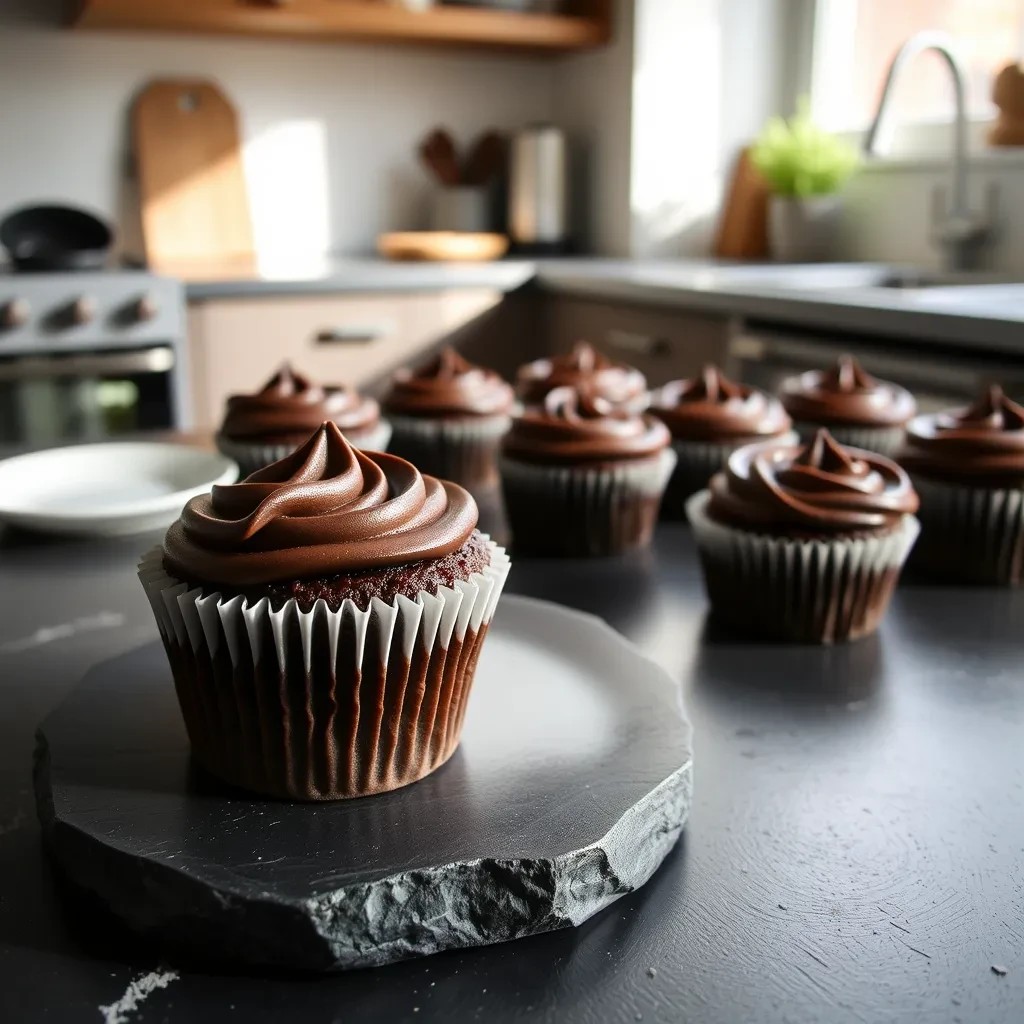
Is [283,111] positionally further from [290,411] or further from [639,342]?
[290,411]

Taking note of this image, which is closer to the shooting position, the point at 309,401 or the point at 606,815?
the point at 606,815

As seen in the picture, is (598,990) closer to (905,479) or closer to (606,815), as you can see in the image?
(606,815)

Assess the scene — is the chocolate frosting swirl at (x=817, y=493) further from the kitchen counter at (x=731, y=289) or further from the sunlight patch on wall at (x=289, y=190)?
the sunlight patch on wall at (x=289, y=190)

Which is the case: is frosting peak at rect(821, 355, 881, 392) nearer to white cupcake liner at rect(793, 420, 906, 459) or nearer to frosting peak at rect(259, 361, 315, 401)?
white cupcake liner at rect(793, 420, 906, 459)

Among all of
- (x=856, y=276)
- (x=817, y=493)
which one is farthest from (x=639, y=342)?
(x=817, y=493)

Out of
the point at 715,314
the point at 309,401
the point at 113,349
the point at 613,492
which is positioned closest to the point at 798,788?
the point at 613,492

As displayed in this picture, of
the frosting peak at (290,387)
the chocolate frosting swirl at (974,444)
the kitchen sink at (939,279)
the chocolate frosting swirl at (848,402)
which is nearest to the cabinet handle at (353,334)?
the kitchen sink at (939,279)
